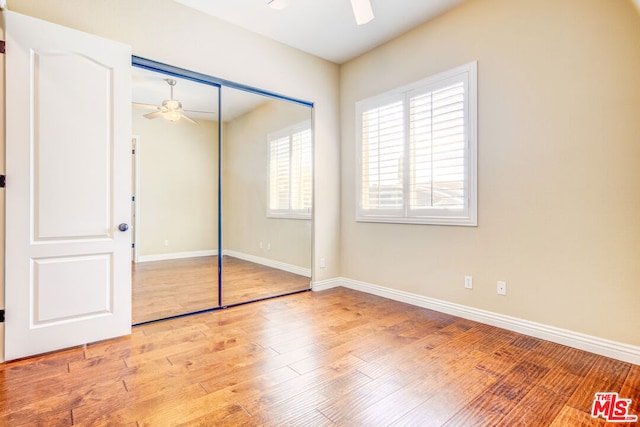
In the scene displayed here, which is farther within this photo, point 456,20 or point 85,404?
point 456,20

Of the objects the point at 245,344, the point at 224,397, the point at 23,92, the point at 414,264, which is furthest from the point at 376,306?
the point at 23,92

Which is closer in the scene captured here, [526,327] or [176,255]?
[526,327]

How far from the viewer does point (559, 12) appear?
247cm

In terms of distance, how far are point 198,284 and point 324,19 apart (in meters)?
3.31

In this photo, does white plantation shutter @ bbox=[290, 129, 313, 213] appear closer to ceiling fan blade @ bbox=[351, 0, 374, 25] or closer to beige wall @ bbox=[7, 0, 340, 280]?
beige wall @ bbox=[7, 0, 340, 280]

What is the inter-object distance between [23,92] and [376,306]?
3.43 m

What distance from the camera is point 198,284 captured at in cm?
395

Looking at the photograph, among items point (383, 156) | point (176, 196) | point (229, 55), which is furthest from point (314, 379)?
point (176, 196)

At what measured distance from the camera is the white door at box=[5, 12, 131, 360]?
217 cm

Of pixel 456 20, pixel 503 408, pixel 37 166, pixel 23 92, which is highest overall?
pixel 456 20

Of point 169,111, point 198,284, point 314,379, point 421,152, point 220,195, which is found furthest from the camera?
point 169,111

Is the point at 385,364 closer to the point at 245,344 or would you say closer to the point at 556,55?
the point at 245,344

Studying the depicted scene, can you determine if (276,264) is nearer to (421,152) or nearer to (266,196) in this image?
(266,196)

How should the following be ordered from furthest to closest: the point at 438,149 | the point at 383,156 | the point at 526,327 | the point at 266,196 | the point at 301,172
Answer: the point at 266,196 < the point at 301,172 < the point at 383,156 < the point at 438,149 < the point at 526,327
